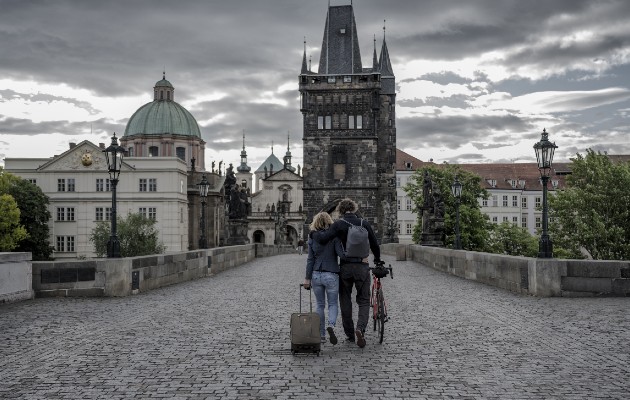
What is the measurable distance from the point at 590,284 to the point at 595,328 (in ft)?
14.4

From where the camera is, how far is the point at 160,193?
75562 millimetres

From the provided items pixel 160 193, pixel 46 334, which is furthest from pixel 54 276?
pixel 160 193

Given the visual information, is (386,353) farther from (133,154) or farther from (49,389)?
(133,154)

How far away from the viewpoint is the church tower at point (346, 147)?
6366 centimetres

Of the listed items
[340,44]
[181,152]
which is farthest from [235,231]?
[181,152]

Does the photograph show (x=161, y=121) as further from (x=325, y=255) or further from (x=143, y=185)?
(x=325, y=255)

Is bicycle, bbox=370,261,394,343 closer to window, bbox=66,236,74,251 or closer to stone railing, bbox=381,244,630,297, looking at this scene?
stone railing, bbox=381,244,630,297

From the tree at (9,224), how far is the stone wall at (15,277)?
4529 centimetres

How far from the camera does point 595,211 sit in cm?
4638

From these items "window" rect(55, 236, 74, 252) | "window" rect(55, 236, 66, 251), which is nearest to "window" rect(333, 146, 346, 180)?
"window" rect(55, 236, 74, 252)

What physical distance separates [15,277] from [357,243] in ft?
24.2

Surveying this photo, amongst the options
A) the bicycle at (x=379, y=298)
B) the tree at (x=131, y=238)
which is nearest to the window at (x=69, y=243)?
the tree at (x=131, y=238)

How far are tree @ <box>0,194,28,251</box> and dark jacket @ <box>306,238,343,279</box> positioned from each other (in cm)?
5178

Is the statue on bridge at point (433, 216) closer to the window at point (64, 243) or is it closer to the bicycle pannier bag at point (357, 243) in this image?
the bicycle pannier bag at point (357, 243)
